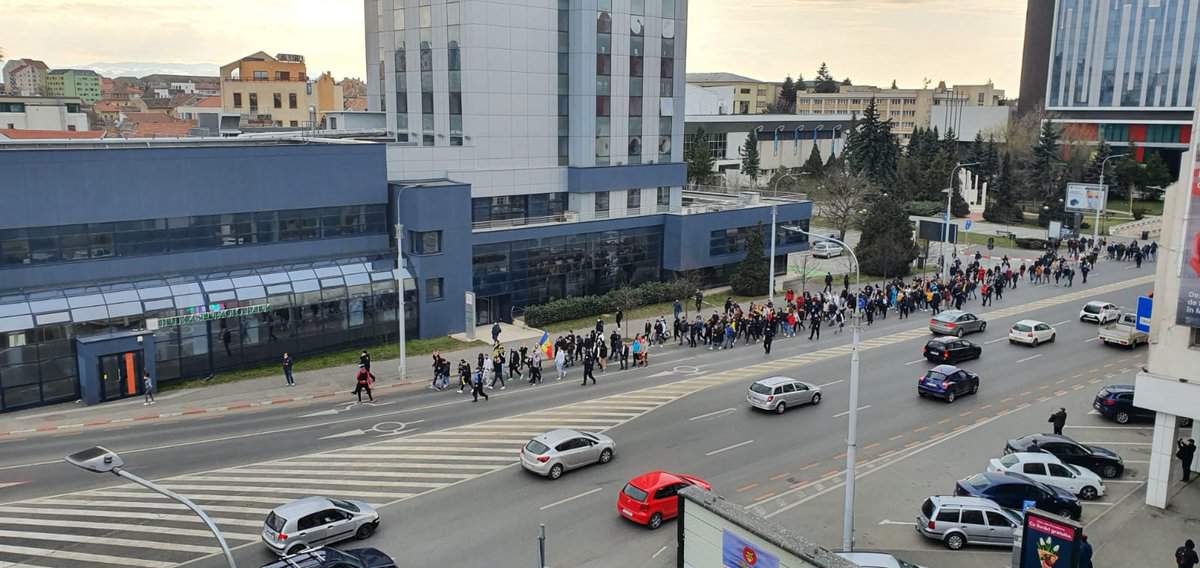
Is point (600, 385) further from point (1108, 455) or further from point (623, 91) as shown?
point (623, 91)

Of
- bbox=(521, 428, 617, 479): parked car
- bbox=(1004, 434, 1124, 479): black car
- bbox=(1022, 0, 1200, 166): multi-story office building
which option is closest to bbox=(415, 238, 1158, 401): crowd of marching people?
bbox=(1004, 434, 1124, 479): black car

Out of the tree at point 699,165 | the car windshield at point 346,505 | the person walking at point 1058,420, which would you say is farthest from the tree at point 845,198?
the car windshield at point 346,505

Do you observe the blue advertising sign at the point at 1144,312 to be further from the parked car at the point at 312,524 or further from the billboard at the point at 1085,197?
the billboard at the point at 1085,197

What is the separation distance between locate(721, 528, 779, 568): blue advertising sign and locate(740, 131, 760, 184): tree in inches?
3978

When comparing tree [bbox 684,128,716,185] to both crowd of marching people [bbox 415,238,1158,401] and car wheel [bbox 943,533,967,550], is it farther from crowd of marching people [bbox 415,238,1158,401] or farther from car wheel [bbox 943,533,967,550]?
car wheel [bbox 943,533,967,550]

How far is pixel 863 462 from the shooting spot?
2934 centimetres

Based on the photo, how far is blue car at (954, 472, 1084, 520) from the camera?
2522cm

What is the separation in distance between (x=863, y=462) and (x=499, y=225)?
2803 centimetres

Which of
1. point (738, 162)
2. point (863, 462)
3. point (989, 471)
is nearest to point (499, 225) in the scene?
point (863, 462)

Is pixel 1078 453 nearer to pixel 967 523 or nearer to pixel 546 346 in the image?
pixel 967 523

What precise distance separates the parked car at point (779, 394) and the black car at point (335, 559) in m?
17.4

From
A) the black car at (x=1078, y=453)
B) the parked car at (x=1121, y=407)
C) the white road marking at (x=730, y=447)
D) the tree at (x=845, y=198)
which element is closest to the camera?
the black car at (x=1078, y=453)

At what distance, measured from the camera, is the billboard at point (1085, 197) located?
82.1 meters

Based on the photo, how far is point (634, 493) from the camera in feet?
78.1
